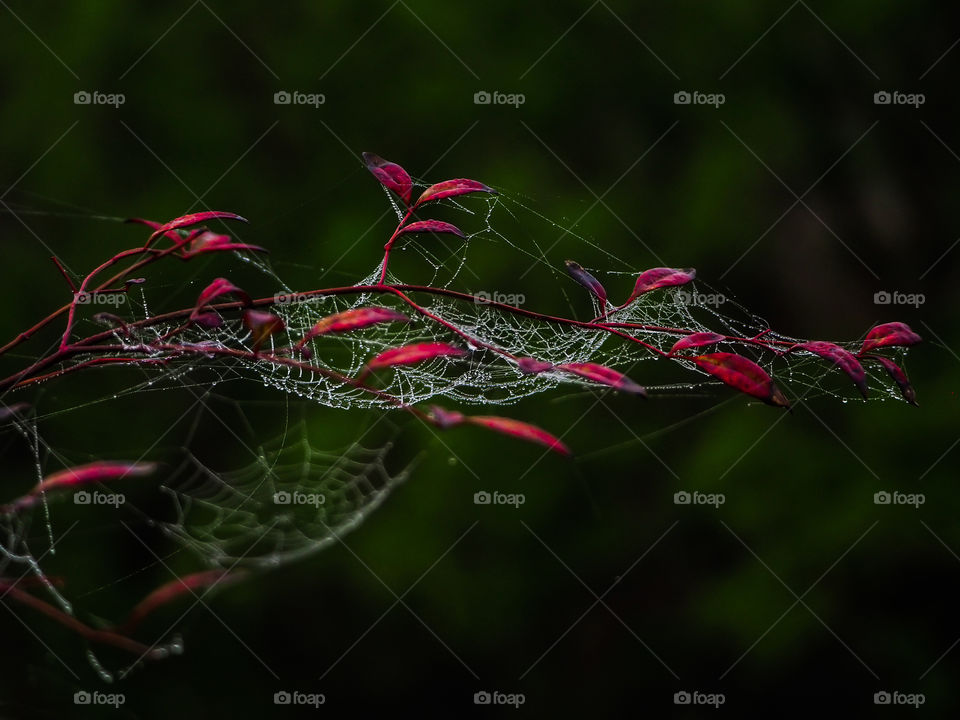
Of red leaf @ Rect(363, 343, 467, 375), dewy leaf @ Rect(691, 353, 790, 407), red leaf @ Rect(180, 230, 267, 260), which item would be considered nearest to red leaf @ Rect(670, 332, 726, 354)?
dewy leaf @ Rect(691, 353, 790, 407)

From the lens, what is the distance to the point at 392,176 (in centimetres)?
55

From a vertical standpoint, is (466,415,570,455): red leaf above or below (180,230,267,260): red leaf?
below

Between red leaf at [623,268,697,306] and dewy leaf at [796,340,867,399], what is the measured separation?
0.30 ft

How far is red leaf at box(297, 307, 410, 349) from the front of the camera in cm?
44

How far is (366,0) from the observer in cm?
136

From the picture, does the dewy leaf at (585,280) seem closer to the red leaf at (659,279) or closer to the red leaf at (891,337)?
the red leaf at (659,279)

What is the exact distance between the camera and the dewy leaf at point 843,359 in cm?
48

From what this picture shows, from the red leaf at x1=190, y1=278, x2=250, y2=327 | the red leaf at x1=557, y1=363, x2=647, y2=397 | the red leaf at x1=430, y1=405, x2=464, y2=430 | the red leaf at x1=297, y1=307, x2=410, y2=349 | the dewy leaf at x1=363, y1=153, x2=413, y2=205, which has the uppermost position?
the dewy leaf at x1=363, y1=153, x2=413, y2=205

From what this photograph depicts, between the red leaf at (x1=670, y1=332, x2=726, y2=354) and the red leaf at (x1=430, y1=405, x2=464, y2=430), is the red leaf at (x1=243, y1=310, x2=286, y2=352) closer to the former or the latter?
the red leaf at (x1=430, y1=405, x2=464, y2=430)

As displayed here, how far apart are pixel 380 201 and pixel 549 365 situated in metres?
0.92

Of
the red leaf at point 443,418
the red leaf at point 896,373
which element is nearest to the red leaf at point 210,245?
the red leaf at point 443,418

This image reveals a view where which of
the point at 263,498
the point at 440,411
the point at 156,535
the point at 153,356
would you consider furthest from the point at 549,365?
the point at 156,535

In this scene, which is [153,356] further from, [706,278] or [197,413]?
[706,278]

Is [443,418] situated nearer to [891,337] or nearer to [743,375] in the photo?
[743,375]
